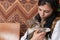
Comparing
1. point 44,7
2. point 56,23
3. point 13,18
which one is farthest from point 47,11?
point 13,18

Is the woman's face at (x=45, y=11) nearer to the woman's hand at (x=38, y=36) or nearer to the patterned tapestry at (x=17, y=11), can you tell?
the woman's hand at (x=38, y=36)

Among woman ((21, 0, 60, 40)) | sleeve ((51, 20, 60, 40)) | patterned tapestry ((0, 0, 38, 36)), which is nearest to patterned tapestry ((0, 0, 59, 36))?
patterned tapestry ((0, 0, 38, 36))

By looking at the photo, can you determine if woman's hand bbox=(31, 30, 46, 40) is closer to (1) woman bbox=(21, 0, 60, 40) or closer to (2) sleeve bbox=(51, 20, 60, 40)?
(1) woman bbox=(21, 0, 60, 40)

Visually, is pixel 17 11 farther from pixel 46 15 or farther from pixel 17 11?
pixel 46 15

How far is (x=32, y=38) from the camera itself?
5.29 feet

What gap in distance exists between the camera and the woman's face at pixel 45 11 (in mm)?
1607

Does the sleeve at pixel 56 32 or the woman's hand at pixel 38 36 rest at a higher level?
the sleeve at pixel 56 32

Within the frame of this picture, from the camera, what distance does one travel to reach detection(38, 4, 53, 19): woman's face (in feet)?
5.27

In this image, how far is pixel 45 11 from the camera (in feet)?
5.39

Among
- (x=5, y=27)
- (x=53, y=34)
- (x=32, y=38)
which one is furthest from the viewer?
(x=5, y=27)

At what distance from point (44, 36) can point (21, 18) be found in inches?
21.9

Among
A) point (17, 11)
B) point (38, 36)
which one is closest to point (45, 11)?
point (38, 36)

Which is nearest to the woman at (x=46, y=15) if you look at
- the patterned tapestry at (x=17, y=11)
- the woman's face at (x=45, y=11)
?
the woman's face at (x=45, y=11)

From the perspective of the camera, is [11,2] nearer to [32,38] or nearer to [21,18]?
[21,18]
